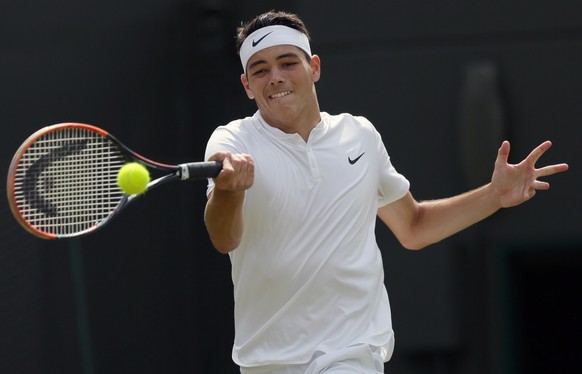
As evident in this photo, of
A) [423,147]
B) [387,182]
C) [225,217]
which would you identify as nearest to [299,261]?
[225,217]

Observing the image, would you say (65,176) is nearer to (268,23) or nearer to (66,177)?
(66,177)

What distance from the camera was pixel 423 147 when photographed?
19.7 feet

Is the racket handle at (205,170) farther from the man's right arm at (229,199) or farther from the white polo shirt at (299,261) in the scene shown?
the white polo shirt at (299,261)

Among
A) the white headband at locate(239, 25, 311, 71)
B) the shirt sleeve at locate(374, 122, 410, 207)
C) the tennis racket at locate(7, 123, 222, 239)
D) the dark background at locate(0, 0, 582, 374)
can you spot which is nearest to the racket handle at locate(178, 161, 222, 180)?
the tennis racket at locate(7, 123, 222, 239)

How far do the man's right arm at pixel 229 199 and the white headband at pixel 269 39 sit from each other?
0.57 m

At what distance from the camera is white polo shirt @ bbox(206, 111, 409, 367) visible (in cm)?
376

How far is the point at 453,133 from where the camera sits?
596 cm

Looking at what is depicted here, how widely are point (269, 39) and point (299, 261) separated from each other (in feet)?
2.33

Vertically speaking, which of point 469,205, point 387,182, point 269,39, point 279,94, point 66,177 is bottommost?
point 469,205

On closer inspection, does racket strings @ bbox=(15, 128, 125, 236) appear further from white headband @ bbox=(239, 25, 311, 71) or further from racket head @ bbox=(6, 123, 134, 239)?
white headband @ bbox=(239, 25, 311, 71)

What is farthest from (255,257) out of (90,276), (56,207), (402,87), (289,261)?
(402,87)

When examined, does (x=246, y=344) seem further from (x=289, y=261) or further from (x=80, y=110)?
(x=80, y=110)

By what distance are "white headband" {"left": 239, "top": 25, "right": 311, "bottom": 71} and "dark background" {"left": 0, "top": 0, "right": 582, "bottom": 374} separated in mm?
1799

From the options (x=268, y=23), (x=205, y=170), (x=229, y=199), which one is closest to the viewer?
(x=205, y=170)
